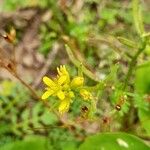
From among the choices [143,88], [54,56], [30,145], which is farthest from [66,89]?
[54,56]

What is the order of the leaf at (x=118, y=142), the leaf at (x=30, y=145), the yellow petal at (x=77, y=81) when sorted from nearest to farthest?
1. the yellow petal at (x=77, y=81)
2. the leaf at (x=118, y=142)
3. the leaf at (x=30, y=145)

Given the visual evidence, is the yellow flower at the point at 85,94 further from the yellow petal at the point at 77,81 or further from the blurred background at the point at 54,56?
the blurred background at the point at 54,56

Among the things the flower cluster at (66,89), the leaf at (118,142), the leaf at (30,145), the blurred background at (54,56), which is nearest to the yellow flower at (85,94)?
the flower cluster at (66,89)

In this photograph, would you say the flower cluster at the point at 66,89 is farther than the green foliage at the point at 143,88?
No

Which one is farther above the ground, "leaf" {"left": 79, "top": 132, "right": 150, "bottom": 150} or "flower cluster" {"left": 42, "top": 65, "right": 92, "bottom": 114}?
"flower cluster" {"left": 42, "top": 65, "right": 92, "bottom": 114}

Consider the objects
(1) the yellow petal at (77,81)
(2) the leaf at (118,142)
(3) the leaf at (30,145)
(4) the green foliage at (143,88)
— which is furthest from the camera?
(3) the leaf at (30,145)

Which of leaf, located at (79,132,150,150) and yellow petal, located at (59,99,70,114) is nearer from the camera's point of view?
yellow petal, located at (59,99,70,114)

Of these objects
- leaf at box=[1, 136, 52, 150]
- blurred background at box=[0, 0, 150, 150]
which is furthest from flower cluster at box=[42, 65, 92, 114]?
leaf at box=[1, 136, 52, 150]

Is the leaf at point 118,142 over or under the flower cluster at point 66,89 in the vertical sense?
under

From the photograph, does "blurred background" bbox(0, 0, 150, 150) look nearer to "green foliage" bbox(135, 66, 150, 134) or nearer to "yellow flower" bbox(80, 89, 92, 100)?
"green foliage" bbox(135, 66, 150, 134)
